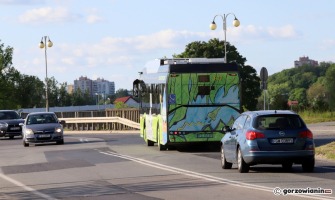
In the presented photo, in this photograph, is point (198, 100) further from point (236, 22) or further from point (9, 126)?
point (236, 22)

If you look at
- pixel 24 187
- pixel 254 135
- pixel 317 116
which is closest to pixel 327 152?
pixel 254 135

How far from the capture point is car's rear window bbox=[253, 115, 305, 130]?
760 inches

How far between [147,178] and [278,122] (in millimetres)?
3252

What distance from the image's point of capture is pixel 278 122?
19469 mm

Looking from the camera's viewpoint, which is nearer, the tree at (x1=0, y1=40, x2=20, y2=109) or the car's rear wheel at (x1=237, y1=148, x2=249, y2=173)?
the car's rear wheel at (x1=237, y1=148, x2=249, y2=173)

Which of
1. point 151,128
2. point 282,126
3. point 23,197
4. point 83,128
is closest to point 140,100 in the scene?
point 151,128

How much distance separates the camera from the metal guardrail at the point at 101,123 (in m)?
57.8

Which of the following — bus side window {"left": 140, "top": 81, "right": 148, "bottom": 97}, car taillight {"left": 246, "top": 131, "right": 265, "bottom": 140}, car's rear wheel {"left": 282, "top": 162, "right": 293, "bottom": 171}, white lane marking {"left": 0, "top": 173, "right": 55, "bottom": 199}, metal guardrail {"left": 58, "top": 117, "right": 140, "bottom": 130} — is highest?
bus side window {"left": 140, "top": 81, "right": 148, "bottom": 97}

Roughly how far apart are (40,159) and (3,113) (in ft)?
74.8

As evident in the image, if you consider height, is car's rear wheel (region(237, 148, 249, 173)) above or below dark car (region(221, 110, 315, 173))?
below

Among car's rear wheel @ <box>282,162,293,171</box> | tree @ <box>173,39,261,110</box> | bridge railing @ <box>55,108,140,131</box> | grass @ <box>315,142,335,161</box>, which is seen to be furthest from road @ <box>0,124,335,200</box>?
tree @ <box>173,39,261,110</box>

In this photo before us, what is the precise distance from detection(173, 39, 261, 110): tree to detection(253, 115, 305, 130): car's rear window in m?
69.5

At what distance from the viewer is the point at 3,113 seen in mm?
50156

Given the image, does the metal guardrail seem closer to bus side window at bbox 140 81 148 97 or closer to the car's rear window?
bus side window at bbox 140 81 148 97
